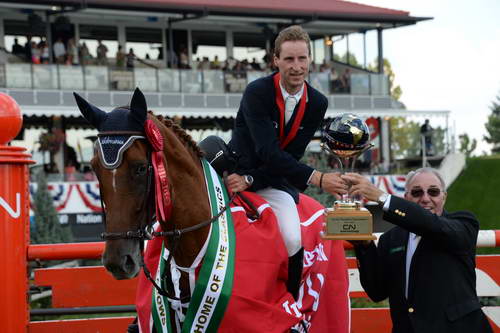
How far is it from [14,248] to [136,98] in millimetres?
1754

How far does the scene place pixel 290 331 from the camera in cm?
481

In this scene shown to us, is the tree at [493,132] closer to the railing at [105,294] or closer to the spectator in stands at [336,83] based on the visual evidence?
the spectator in stands at [336,83]

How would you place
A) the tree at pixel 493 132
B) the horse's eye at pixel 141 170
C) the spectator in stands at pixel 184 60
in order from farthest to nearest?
1. the tree at pixel 493 132
2. the spectator in stands at pixel 184 60
3. the horse's eye at pixel 141 170

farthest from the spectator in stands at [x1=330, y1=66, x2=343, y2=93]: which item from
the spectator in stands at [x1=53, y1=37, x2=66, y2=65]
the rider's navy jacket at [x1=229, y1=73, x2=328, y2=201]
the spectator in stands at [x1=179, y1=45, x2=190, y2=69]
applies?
the rider's navy jacket at [x1=229, y1=73, x2=328, y2=201]

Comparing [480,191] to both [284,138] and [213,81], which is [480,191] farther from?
[284,138]

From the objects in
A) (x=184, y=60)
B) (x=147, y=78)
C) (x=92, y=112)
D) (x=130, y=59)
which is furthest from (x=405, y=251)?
(x=184, y=60)

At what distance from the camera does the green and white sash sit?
4.49 m

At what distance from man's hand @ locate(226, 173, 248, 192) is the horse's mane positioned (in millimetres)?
259

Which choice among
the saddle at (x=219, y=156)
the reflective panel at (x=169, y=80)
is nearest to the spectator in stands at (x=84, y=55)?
the reflective panel at (x=169, y=80)

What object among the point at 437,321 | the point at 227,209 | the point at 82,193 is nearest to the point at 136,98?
the point at 227,209

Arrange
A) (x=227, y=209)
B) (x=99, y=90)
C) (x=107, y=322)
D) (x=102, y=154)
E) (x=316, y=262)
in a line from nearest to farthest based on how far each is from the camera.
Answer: (x=102, y=154) < (x=227, y=209) < (x=316, y=262) < (x=107, y=322) < (x=99, y=90)

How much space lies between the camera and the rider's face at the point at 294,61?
489 cm

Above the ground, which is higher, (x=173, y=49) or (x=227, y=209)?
(x=173, y=49)

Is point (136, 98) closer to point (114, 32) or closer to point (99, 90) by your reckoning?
point (99, 90)
